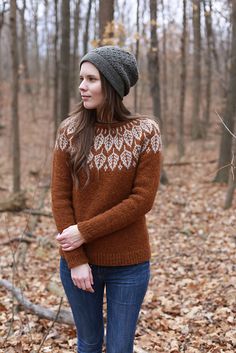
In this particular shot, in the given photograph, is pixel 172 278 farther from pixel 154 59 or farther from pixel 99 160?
pixel 154 59

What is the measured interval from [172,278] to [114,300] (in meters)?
3.52

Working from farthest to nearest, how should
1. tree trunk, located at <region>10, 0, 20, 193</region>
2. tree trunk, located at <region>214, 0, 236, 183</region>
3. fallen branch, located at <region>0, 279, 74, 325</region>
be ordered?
tree trunk, located at <region>214, 0, 236, 183</region>, tree trunk, located at <region>10, 0, 20, 193</region>, fallen branch, located at <region>0, 279, 74, 325</region>

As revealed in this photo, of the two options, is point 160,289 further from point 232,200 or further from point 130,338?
point 232,200

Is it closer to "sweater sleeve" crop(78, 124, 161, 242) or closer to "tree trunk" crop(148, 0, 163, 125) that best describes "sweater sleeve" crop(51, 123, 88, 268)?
"sweater sleeve" crop(78, 124, 161, 242)

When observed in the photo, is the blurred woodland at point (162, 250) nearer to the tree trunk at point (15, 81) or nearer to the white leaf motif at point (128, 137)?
the tree trunk at point (15, 81)

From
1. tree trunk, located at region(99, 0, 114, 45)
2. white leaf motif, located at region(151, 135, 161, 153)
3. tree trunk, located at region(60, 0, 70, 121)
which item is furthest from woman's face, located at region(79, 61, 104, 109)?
tree trunk, located at region(60, 0, 70, 121)

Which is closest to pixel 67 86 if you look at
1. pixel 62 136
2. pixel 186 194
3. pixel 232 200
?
pixel 186 194

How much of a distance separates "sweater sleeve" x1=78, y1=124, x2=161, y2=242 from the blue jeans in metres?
0.26

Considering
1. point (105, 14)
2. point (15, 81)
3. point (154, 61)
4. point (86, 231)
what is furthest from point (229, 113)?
point (86, 231)

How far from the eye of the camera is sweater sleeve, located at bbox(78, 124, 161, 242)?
7.04 ft

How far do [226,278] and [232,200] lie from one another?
4.14 meters

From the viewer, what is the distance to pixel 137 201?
7.10ft

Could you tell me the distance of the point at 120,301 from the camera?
2.27m

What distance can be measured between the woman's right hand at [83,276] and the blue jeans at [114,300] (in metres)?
0.09
